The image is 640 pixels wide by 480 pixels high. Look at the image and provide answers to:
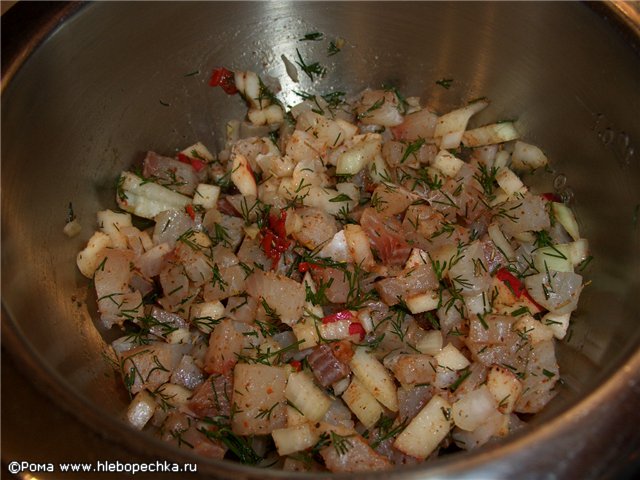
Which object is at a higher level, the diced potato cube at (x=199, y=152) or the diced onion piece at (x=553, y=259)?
the diced onion piece at (x=553, y=259)

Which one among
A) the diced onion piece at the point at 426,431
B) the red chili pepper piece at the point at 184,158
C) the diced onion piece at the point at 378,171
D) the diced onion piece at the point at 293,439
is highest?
the diced onion piece at the point at 293,439

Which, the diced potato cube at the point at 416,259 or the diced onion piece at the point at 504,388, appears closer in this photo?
the diced onion piece at the point at 504,388

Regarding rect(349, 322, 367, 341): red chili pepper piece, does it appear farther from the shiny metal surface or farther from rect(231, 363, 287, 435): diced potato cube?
the shiny metal surface

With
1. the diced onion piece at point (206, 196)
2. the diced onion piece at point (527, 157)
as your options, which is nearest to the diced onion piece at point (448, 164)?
the diced onion piece at point (527, 157)

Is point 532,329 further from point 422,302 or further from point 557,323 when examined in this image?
point 422,302

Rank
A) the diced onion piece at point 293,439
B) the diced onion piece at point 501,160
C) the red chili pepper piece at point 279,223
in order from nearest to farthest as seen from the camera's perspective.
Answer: the diced onion piece at point 293,439 < the red chili pepper piece at point 279,223 < the diced onion piece at point 501,160

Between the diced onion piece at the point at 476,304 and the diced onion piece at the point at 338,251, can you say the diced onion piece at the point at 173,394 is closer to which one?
the diced onion piece at the point at 338,251

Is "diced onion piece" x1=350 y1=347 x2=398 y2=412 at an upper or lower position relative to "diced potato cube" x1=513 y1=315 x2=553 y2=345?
upper

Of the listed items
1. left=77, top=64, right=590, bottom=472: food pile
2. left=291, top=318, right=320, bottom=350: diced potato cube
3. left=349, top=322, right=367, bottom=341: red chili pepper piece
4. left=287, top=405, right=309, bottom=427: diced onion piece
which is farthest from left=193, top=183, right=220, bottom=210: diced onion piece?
left=287, top=405, right=309, bottom=427: diced onion piece
